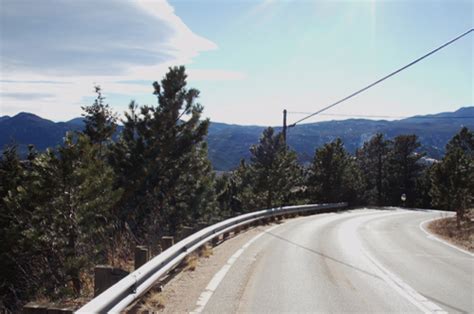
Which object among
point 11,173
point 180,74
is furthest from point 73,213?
point 180,74

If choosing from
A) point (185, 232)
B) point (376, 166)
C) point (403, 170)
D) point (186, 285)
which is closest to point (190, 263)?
point (185, 232)

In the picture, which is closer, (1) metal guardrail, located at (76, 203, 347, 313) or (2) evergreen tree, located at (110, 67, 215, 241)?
(1) metal guardrail, located at (76, 203, 347, 313)

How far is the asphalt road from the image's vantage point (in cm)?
625

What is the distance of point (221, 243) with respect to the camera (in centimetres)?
1281

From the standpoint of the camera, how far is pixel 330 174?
162 feet

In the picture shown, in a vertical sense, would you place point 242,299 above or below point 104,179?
below

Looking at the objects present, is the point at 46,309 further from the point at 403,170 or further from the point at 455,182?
the point at 403,170

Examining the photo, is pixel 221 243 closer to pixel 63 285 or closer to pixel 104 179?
pixel 104 179

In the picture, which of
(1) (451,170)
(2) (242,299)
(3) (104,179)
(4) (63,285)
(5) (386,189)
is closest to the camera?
(2) (242,299)

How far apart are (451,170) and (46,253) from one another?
2176 cm

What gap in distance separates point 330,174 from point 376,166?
107ft

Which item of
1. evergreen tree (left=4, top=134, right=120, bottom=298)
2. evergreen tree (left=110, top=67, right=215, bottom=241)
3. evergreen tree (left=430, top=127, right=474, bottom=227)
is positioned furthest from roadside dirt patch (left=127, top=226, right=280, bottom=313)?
evergreen tree (left=430, top=127, right=474, bottom=227)

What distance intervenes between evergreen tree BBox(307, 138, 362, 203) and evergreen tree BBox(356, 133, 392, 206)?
21.7m

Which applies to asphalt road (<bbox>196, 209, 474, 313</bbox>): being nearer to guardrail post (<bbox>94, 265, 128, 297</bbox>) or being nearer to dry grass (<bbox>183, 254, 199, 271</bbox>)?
dry grass (<bbox>183, 254, 199, 271</bbox>)
